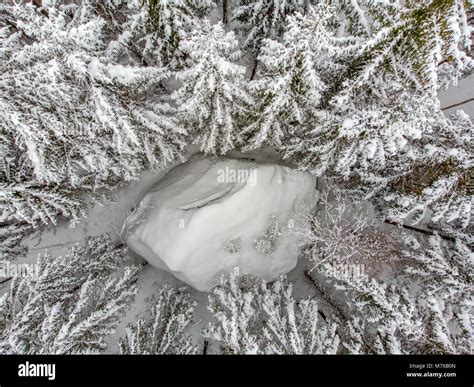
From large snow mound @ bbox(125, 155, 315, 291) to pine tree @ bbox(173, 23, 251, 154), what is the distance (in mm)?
1155

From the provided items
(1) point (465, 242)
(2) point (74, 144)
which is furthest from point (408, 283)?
(2) point (74, 144)

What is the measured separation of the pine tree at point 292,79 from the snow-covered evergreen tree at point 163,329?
5.02 meters

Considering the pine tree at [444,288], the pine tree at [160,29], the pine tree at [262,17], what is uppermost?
the pine tree at [262,17]

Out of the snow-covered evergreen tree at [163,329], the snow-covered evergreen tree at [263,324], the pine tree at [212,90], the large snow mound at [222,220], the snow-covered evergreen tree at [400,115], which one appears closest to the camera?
the snow-covered evergreen tree at [400,115]

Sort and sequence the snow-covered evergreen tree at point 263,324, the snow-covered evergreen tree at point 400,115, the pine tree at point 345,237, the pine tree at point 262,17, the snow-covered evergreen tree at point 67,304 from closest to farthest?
the snow-covered evergreen tree at point 400,115, the snow-covered evergreen tree at point 67,304, the snow-covered evergreen tree at point 263,324, the pine tree at point 262,17, the pine tree at point 345,237

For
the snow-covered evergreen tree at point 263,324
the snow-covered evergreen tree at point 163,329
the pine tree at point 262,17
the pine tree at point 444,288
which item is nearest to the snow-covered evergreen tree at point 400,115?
the pine tree at point 444,288

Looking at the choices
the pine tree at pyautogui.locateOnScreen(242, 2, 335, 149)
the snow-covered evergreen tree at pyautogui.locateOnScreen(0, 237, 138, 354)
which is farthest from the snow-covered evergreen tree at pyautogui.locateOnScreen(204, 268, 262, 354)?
the pine tree at pyautogui.locateOnScreen(242, 2, 335, 149)

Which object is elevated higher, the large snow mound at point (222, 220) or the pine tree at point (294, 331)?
the large snow mound at point (222, 220)

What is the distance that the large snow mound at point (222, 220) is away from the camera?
8.66 metres

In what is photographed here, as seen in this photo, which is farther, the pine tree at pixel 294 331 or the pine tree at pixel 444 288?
the pine tree at pixel 294 331

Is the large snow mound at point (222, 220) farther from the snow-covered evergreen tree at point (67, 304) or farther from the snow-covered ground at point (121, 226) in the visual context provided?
the snow-covered evergreen tree at point (67, 304)
